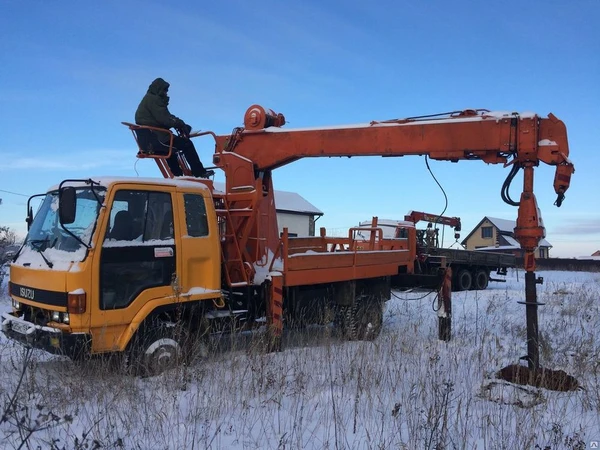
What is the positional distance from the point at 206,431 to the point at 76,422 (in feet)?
3.61

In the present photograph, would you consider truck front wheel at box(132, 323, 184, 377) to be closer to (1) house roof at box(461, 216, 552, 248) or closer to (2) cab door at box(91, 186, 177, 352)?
(2) cab door at box(91, 186, 177, 352)

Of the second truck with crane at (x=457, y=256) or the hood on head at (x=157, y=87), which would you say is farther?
the second truck with crane at (x=457, y=256)

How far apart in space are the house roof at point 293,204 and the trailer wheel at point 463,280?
21.0 meters

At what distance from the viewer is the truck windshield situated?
5383mm

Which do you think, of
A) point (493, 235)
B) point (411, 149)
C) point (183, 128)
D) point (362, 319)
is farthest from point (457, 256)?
point (493, 235)

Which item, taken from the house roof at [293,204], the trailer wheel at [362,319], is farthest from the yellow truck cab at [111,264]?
the house roof at [293,204]

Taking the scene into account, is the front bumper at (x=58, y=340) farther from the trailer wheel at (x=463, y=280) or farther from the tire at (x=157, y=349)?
the trailer wheel at (x=463, y=280)

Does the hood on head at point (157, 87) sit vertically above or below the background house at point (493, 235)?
above

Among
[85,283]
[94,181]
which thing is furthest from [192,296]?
[94,181]

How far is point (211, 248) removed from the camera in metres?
6.31

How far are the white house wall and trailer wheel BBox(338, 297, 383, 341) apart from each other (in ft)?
101

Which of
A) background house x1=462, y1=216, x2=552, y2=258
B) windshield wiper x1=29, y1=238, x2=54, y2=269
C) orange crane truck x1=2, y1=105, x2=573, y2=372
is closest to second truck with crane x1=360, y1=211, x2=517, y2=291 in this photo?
orange crane truck x1=2, y1=105, x2=573, y2=372

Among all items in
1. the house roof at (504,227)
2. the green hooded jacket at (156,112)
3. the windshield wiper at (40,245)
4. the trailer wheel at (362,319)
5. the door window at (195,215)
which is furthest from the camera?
the house roof at (504,227)

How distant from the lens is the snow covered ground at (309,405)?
3.85 metres
